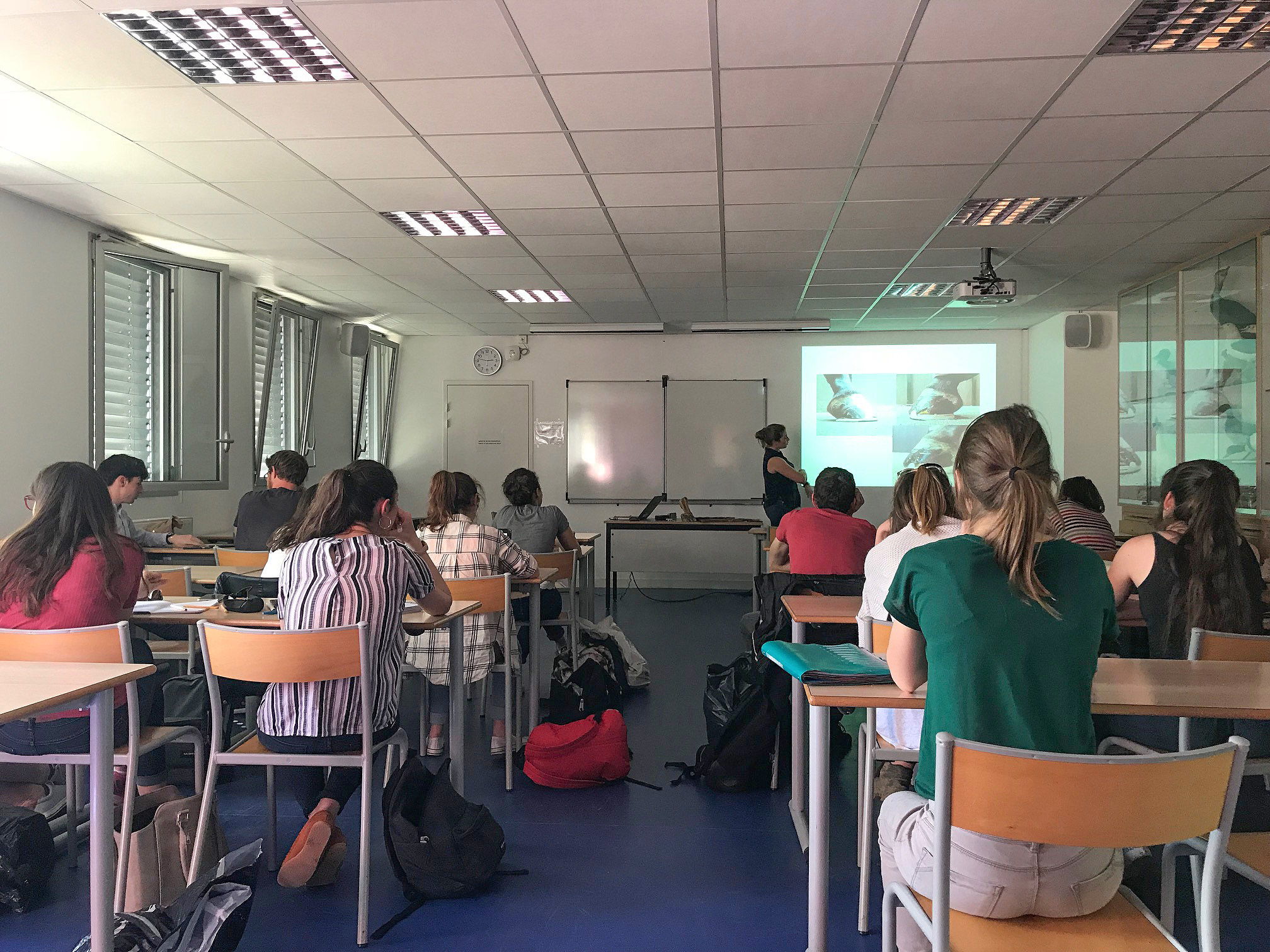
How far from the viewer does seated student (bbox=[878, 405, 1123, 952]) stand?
1.44m

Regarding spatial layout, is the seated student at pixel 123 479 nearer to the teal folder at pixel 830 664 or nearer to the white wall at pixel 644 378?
the teal folder at pixel 830 664

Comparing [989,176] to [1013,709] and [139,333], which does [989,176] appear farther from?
[139,333]

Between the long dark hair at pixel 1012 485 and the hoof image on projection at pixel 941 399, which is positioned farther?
the hoof image on projection at pixel 941 399

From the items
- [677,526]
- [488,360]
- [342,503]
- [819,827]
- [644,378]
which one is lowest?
[819,827]

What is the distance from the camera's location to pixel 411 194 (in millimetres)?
4781

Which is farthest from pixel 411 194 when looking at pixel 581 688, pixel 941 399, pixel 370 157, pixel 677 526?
pixel 941 399

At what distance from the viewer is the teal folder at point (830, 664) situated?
188 centimetres

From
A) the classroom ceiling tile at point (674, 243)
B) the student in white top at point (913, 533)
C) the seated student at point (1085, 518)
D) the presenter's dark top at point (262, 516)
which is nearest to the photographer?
the student in white top at point (913, 533)

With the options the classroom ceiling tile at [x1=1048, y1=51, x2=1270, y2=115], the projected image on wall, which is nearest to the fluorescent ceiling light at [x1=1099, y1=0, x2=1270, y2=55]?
the classroom ceiling tile at [x1=1048, y1=51, x2=1270, y2=115]

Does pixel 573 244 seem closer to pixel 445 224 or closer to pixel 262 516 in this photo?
pixel 445 224

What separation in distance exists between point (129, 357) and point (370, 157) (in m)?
2.73

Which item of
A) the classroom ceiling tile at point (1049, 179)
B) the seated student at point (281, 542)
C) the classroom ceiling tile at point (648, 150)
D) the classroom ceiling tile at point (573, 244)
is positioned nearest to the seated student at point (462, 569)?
the seated student at point (281, 542)

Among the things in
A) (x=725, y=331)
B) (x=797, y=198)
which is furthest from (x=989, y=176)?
(x=725, y=331)

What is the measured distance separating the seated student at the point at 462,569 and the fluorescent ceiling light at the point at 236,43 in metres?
1.59
